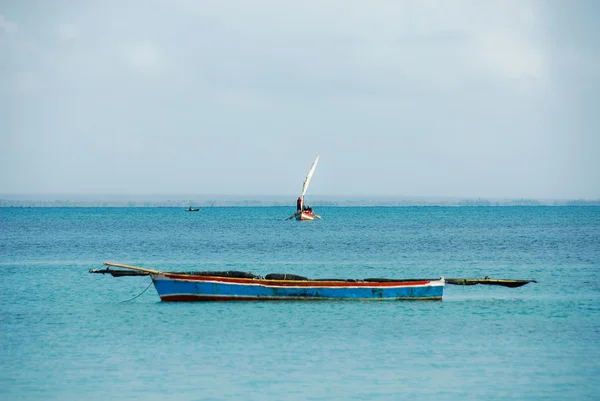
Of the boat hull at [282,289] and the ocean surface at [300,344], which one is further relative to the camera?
the boat hull at [282,289]

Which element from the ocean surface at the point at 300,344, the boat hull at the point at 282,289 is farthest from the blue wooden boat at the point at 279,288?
the ocean surface at the point at 300,344

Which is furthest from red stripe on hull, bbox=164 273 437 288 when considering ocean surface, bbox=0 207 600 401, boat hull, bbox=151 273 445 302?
ocean surface, bbox=0 207 600 401

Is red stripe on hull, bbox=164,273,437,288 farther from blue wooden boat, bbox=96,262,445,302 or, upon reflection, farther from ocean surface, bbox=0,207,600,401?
ocean surface, bbox=0,207,600,401

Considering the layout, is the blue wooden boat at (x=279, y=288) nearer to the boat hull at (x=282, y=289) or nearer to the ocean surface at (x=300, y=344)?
the boat hull at (x=282, y=289)

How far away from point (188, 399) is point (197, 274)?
17176 mm

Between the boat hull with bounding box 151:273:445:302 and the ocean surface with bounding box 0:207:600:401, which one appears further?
the boat hull with bounding box 151:273:445:302

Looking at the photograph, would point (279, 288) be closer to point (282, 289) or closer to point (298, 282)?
point (282, 289)

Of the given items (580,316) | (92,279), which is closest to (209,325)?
(580,316)

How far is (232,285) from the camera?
124 ft

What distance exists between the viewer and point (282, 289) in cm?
3778

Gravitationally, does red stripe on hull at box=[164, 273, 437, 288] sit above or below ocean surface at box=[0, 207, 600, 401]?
above

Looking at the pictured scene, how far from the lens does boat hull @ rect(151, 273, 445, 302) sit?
123 ft

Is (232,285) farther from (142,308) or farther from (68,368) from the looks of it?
(68,368)

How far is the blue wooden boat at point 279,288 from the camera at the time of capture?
123ft
